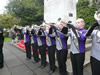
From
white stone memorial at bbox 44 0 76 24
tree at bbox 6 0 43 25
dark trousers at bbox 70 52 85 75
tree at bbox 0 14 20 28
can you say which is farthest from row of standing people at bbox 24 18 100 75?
tree at bbox 0 14 20 28

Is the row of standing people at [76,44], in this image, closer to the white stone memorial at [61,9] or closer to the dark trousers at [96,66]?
the dark trousers at [96,66]

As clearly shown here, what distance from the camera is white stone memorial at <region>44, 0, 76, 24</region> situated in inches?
223

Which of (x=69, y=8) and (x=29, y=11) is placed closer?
(x=69, y=8)

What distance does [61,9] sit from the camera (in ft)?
18.9

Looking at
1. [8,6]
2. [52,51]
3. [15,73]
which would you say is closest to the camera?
[52,51]

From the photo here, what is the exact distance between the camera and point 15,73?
330cm

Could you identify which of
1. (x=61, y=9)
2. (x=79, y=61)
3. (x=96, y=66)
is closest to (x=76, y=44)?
(x=79, y=61)

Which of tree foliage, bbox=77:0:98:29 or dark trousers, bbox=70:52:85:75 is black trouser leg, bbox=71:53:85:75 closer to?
dark trousers, bbox=70:52:85:75

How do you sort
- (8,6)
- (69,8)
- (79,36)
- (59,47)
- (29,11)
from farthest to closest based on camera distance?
(8,6), (29,11), (69,8), (59,47), (79,36)

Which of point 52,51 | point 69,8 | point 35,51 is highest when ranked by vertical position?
point 69,8

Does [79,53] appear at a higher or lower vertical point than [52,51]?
higher

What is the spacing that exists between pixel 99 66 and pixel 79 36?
75 cm

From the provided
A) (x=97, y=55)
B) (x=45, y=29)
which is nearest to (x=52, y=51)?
(x=45, y=29)

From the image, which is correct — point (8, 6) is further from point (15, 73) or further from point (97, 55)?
point (97, 55)
